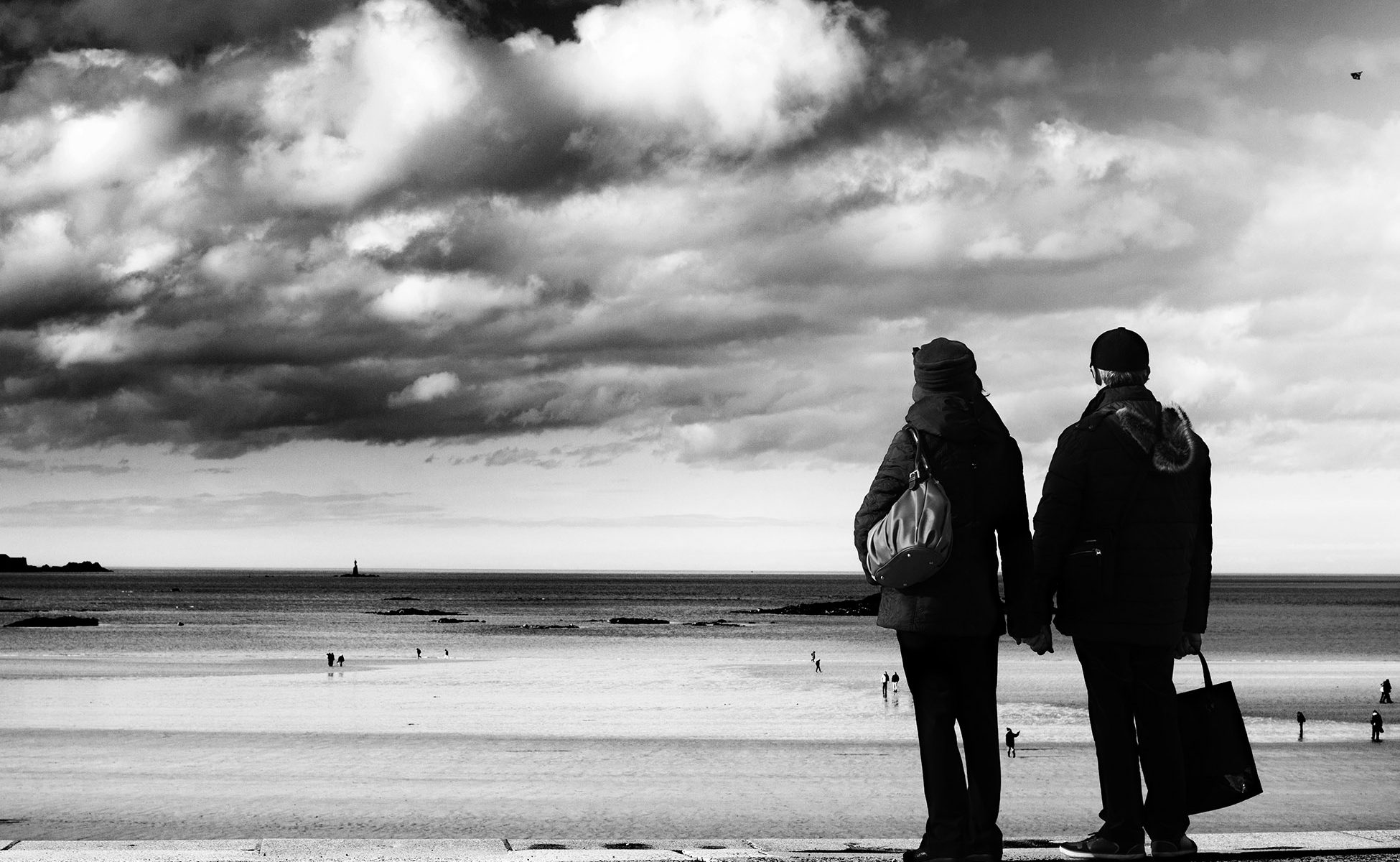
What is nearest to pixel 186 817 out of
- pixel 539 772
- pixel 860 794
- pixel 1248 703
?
pixel 539 772

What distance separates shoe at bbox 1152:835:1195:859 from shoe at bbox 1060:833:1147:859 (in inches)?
2.6

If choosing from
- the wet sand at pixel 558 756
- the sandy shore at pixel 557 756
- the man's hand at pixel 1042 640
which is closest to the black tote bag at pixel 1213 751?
the man's hand at pixel 1042 640

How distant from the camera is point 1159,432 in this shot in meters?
5.82

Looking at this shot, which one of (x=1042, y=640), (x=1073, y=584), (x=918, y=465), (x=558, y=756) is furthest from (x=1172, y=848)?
(x=558, y=756)

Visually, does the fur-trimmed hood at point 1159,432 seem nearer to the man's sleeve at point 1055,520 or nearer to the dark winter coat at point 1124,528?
the dark winter coat at point 1124,528

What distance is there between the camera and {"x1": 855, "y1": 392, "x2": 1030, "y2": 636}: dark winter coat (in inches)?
210

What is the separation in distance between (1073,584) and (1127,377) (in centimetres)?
101

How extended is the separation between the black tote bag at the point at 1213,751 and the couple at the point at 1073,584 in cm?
20

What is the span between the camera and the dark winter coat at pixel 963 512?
5.33 m

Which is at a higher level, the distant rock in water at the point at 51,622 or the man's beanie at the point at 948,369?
the man's beanie at the point at 948,369

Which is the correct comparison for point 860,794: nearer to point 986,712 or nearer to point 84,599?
point 986,712

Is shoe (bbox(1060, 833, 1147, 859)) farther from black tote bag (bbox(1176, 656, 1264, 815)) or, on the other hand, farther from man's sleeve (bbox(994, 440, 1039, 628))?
man's sleeve (bbox(994, 440, 1039, 628))

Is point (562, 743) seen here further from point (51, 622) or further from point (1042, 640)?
point (51, 622)

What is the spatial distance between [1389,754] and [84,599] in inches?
5721
